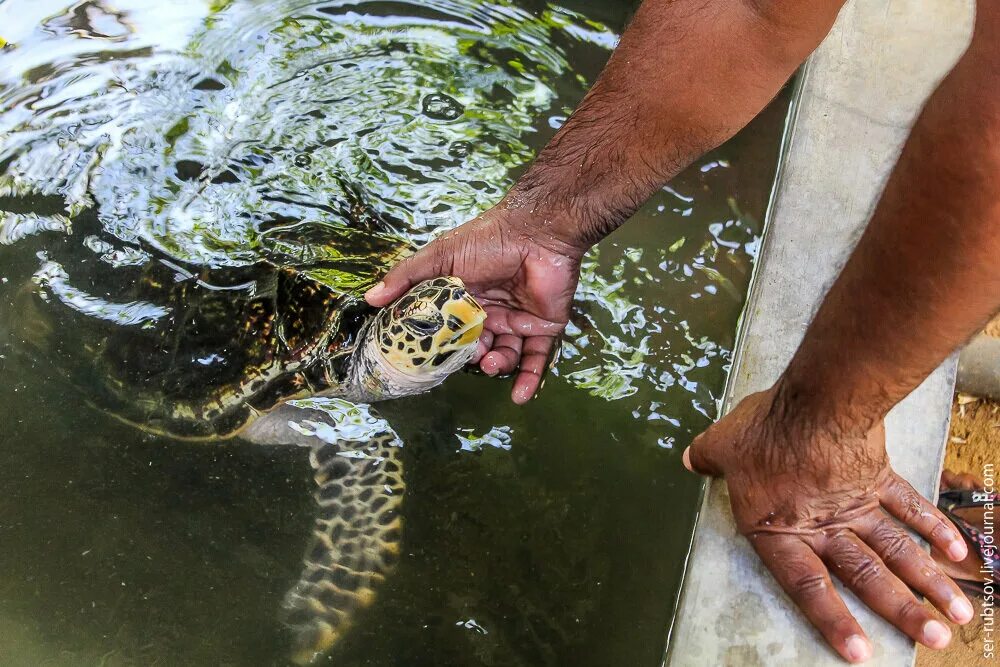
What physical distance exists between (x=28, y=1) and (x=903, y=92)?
3111 mm

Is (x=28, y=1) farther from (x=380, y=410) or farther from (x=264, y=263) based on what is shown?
(x=380, y=410)

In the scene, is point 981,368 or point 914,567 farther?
point 981,368

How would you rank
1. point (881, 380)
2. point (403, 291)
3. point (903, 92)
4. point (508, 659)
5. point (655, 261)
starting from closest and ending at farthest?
point (881, 380) → point (508, 659) → point (403, 291) → point (903, 92) → point (655, 261)

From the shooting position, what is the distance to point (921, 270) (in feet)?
3.45

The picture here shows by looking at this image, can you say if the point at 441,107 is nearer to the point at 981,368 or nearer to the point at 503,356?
the point at 503,356

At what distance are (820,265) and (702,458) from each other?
64 cm

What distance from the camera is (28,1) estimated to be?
8.77ft

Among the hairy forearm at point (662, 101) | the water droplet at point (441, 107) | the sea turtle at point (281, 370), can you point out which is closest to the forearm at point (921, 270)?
the hairy forearm at point (662, 101)

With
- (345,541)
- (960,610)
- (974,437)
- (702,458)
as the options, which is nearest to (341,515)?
(345,541)

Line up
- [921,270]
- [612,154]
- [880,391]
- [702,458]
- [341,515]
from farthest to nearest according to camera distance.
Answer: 1. [341,515]
2. [612,154]
3. [702,458]
4. [880,391]
5. [921,270]

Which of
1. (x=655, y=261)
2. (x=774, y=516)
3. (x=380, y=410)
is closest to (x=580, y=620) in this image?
(x=774, y=516)

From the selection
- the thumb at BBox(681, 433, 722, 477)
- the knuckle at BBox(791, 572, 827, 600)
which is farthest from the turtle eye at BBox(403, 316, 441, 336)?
the knuckle at BBox(791, 572, 827, 600)

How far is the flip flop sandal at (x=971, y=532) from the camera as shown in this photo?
171 cm

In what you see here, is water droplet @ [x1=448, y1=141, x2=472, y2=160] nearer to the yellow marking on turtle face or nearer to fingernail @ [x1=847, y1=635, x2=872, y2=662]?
the yellow marking on turtle face
